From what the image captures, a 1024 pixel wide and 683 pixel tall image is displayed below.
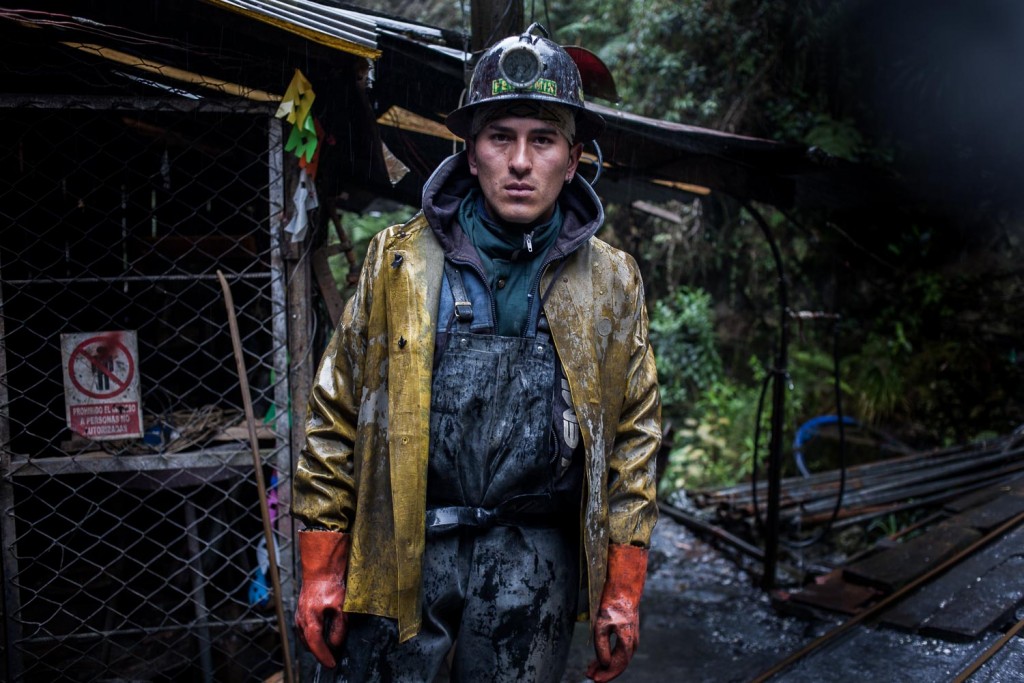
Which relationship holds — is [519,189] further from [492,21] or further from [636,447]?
[492,21]

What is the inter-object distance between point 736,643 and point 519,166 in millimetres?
3910

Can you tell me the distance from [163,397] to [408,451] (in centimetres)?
242

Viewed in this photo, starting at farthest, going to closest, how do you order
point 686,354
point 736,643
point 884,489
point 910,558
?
point 686,354 → point 884,489 → point 910,558 → point 736,643

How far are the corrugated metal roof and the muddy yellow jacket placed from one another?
2.98ft

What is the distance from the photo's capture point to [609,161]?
4.29m

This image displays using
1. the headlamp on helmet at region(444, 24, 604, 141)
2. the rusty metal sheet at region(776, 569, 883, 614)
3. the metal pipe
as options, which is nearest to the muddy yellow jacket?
the headlamp on helmet at region(444, 24, 604, 141)

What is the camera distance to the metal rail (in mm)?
3809

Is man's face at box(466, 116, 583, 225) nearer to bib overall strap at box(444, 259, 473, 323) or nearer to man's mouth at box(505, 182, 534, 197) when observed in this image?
man's mouth at box(505, 182, 534, 197)

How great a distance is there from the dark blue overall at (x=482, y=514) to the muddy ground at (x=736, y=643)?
2.35 m

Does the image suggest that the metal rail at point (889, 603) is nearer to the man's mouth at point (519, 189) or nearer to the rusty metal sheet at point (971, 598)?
the rusty metal sheet at point (971, 598)

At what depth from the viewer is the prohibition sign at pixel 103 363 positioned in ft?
9.96

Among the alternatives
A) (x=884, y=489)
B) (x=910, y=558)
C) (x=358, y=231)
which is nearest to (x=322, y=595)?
(x=910, y=558)

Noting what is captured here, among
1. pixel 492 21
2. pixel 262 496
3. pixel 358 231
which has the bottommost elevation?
pixel 262 496

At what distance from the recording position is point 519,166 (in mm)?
1992
